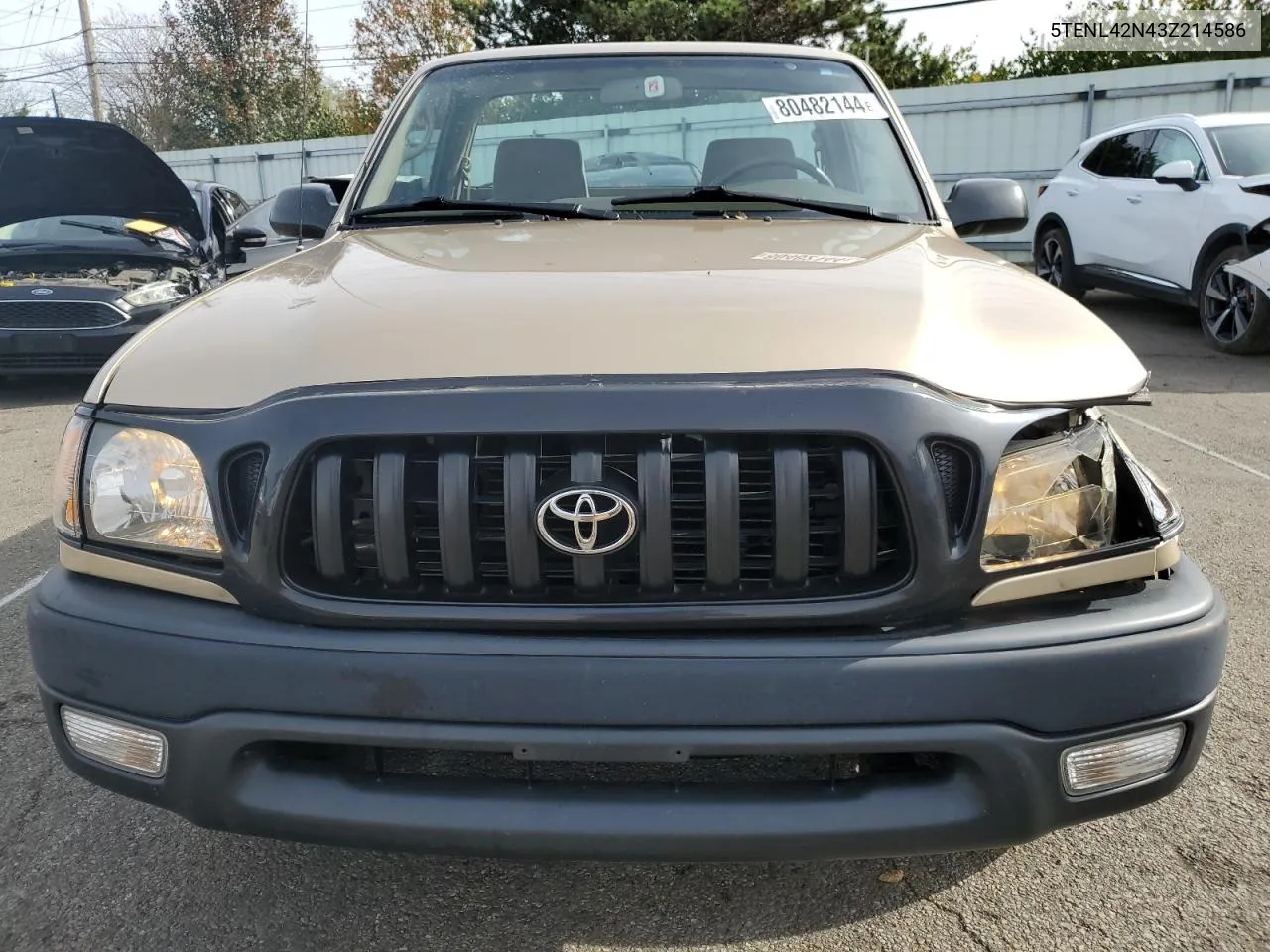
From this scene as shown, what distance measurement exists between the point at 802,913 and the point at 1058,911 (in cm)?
50

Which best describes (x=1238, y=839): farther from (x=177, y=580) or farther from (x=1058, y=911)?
(x=177, y=580)

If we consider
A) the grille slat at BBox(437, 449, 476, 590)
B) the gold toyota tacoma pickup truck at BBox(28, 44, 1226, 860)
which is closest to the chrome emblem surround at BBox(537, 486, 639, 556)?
the gold toyota tacoma pickup truck at BBox(28, 44, 1226, 860)

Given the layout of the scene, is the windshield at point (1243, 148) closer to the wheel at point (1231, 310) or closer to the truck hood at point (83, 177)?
the wheel at point (1231, 310)

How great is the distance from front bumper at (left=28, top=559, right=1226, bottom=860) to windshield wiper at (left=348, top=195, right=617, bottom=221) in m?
1.44

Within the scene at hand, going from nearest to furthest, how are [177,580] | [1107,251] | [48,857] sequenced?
[177,580]
[48,857]
[1107,251]

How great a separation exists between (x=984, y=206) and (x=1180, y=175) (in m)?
6.15

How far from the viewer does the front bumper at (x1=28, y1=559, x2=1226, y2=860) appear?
1.53m

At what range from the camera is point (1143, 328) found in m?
9.38

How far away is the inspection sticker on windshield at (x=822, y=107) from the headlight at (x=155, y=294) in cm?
561

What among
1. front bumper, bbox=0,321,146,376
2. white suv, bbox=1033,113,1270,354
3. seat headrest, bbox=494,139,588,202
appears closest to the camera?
seat headrest, bbox=494,139,588,202

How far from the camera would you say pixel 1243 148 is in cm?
806

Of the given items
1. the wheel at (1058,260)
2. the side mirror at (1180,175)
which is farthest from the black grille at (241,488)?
the wheel at (1058,260)

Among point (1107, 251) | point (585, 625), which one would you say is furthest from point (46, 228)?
point (1107, 251)

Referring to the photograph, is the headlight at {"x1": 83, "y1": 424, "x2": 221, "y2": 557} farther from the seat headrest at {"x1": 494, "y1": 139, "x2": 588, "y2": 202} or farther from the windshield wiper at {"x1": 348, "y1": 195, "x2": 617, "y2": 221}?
the seat headrest at {"x1": 494, "y1": 139, "x2": 588, "y2": 202}
